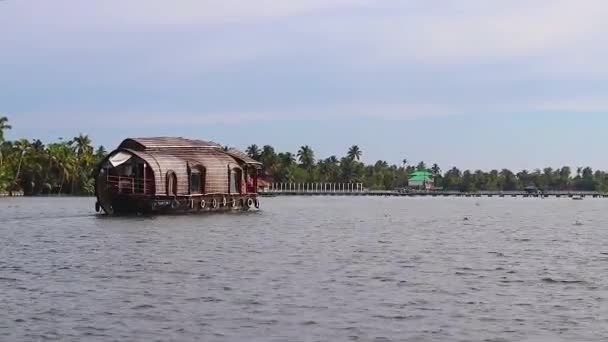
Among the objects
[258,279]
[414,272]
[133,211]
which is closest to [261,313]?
[258,279]

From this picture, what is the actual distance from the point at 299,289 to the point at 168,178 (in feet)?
163

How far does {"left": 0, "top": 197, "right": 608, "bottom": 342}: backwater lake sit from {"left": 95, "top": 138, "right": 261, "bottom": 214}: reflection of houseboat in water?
22.2m

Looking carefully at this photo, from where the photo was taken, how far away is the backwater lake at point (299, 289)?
22109 mm

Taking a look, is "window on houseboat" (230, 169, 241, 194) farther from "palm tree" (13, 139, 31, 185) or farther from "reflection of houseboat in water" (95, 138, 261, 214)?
"palm tree" (13, 139, 31, 185)

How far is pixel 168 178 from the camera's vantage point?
7738cm

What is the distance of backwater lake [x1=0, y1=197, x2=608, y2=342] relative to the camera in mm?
22109

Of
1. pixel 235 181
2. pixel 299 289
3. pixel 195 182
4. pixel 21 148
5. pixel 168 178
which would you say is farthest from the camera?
pixel 21 148

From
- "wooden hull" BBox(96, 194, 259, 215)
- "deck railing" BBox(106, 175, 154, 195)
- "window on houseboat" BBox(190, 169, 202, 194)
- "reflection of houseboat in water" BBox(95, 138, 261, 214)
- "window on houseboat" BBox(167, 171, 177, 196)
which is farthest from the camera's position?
"window on houseboat" BBox(190, 169, 202, 194)

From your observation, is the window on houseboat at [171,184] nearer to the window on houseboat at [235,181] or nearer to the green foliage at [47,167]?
Answer: the window on houseboat at [235,181]

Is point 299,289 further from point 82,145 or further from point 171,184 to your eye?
point 82,145

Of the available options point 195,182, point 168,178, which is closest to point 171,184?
point 168,178

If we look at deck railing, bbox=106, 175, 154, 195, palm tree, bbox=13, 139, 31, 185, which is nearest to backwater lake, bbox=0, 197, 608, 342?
deck railing, bbox=106, 175, 154, 195

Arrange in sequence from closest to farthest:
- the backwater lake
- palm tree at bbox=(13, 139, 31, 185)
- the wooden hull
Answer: the backwater lake → the wooden hull → palm tree at bbox=(13, 139, 31, 185)

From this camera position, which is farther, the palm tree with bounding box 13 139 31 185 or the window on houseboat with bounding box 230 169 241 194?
the palm tree with bounding box 13 139 31 185
